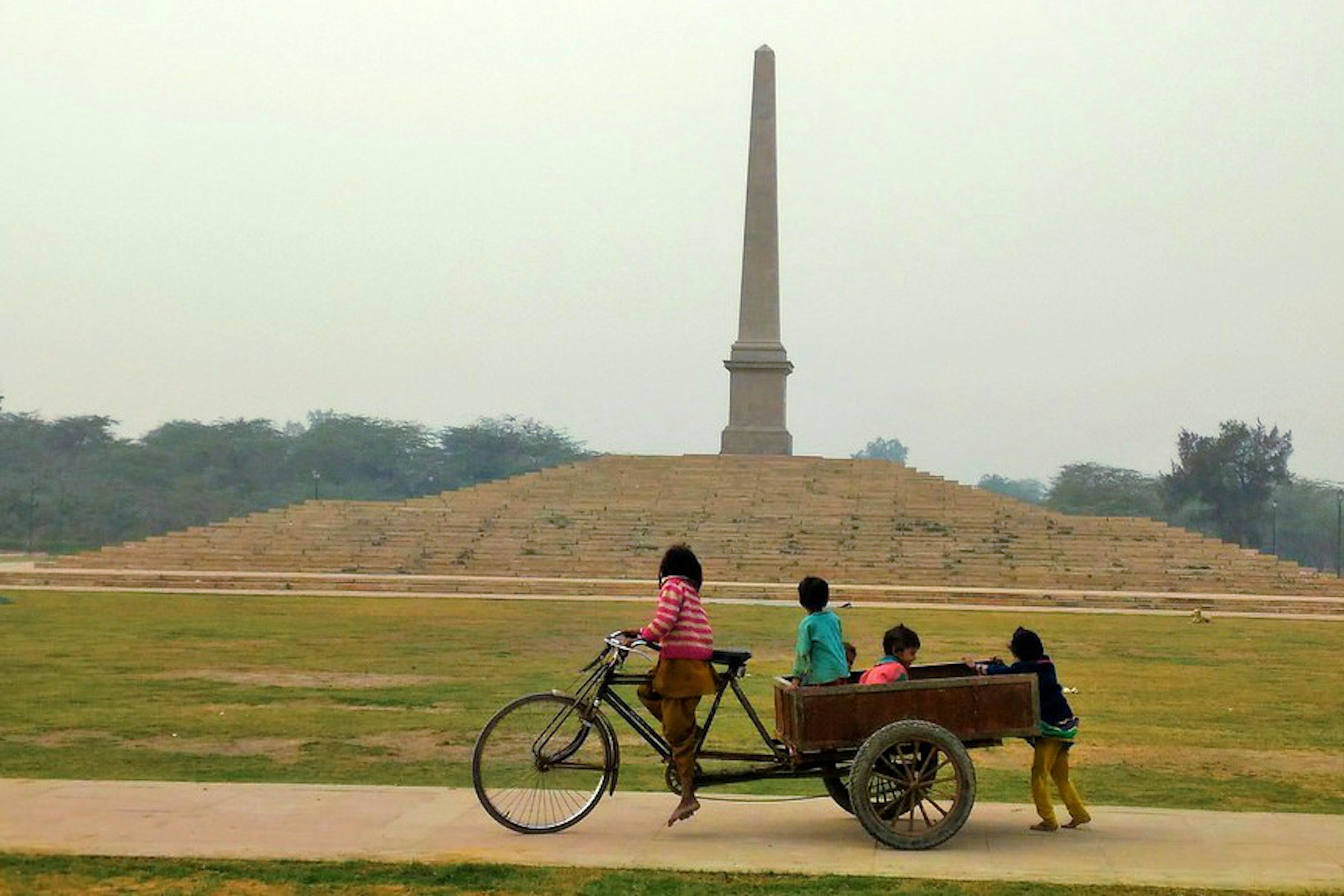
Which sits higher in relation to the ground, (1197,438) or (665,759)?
(1197,438)

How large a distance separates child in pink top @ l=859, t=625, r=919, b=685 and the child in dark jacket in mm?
425

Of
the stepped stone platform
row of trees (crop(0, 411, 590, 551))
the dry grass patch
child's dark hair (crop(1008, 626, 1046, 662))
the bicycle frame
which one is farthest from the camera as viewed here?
row of trees (crop(0, 411, 590, 551))

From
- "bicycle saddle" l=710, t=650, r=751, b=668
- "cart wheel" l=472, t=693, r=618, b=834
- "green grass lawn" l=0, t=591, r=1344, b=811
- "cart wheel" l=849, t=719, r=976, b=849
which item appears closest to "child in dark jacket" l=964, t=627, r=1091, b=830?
"cart wheel" l=849, t=719, r=976, b=849

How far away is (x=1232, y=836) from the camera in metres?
8.23

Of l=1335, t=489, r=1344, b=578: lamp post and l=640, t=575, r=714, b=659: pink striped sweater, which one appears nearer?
l=640, t=575, r=714, b=659: pink striped sweater

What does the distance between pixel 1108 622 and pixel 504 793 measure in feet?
64.3

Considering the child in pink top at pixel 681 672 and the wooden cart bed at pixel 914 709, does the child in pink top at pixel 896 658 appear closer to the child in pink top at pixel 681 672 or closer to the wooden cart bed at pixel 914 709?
the wooden cart bed at pixel 914 709

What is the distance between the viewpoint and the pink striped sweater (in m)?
8.29

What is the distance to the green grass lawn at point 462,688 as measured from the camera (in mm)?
10523

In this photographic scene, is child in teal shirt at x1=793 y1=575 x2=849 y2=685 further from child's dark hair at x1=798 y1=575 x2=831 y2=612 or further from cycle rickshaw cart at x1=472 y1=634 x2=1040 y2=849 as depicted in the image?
cycle rickshaw cart at x1=472 y1=634 x2=1040 y2=849

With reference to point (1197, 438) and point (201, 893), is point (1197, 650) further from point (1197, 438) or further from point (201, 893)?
point (1197, 438)

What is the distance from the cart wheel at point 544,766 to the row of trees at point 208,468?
2350 inches

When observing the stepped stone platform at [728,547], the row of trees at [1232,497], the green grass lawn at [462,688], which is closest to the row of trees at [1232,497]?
the row of trees at [1232,497]

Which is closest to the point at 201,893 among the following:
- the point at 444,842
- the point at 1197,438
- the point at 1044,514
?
the point at 444,842
